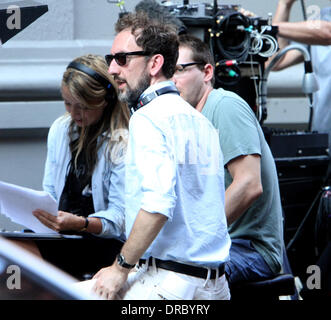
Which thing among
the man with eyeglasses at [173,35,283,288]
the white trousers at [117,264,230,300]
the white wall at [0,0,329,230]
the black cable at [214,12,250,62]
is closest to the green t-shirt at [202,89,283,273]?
the man with eyeglasses at [173,35,283,288]

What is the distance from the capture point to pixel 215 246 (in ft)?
7.47

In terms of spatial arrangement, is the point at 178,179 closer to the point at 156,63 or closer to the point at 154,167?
the point at 154,167

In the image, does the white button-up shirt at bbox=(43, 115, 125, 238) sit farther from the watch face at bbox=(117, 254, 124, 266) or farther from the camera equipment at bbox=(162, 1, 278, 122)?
the watch face at bbox=(117, 254, 124, 266)

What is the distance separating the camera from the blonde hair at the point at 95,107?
11.1 feet

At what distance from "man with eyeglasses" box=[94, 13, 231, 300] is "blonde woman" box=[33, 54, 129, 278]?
3.20 feet

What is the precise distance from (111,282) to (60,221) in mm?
874

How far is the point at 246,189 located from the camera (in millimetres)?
2758

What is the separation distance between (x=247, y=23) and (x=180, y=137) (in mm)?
1697

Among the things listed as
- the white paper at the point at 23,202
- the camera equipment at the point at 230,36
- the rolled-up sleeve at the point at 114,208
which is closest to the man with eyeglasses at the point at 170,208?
the white paper at the point at 23,202

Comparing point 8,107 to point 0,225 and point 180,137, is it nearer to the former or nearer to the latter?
point 0,225

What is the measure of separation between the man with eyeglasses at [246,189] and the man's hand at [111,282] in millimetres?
666

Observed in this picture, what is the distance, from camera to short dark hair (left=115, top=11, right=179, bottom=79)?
7.95ft

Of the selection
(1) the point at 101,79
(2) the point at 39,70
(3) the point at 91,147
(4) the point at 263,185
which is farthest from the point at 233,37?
(2) the point at 39,70
